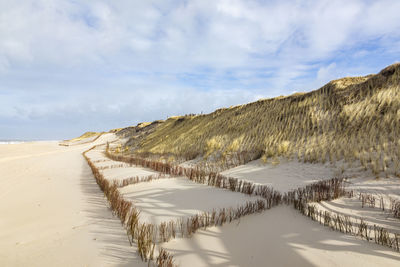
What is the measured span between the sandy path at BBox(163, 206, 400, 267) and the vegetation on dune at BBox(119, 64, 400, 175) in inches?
191

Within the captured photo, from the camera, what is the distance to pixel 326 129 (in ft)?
38.4

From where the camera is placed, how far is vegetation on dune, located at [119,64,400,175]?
27.4ft

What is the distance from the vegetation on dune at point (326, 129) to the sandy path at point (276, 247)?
485 centimetres

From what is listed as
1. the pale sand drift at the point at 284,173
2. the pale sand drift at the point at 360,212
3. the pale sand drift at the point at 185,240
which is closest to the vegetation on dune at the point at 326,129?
the pale sand drift at the point at 284,173

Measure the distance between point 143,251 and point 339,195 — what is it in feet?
15.5

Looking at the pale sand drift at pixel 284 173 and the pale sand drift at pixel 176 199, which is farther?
the pale sand drift at pixel 284 173

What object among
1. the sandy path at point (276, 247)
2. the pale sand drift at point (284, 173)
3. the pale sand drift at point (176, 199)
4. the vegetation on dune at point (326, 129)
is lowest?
the sandy path at point (276, 247)

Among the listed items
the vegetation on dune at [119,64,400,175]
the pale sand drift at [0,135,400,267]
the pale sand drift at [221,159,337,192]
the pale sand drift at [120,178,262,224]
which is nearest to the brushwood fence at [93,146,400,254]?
the pale sand drift at [0,135,400,267]

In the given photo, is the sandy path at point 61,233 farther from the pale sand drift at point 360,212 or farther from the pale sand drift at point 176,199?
the pale sand drift at point 360,212

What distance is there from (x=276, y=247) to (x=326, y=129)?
10686mm

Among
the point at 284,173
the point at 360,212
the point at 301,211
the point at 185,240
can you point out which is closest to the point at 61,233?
the point at 185,240

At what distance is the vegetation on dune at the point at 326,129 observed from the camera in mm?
8359

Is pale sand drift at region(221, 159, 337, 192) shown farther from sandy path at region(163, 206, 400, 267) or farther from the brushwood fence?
sandy path at region(163, 206, 400, 267)

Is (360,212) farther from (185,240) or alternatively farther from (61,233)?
(61,233)
